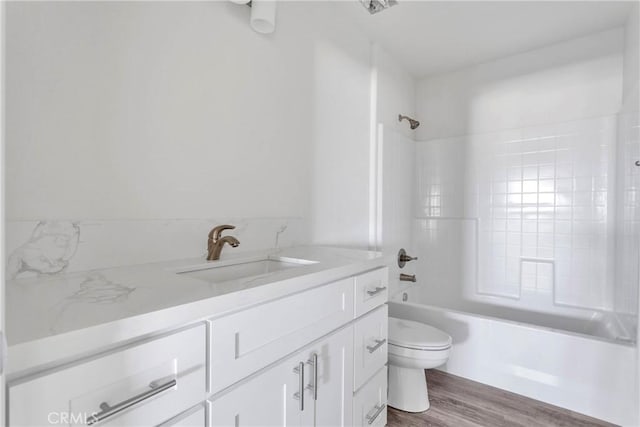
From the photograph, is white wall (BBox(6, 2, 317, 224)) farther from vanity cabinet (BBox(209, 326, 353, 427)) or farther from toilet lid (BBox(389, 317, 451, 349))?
toilet lid (BBox(389, 317, 451, 349))

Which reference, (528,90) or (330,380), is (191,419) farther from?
(528,90)

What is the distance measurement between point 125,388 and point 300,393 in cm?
53

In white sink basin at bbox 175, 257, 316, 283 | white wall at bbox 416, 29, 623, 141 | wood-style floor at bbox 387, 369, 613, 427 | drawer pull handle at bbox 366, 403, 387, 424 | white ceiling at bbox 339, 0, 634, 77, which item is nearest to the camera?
white sink basin at bbox 175, 257, 316, 283

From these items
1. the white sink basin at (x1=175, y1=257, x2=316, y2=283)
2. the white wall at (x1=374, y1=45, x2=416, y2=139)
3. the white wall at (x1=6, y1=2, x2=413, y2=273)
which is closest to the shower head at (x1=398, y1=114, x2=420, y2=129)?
the white wall at (x1=374, y1=45, x2=416, y2=139)

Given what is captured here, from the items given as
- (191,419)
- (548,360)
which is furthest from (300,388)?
(548,360)

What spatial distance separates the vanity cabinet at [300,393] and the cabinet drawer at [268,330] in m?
0.04

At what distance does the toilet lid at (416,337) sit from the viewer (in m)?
1.67

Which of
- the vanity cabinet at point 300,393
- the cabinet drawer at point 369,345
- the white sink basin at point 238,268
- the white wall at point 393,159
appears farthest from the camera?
the white wall at point 393,159

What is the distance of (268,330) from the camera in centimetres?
83

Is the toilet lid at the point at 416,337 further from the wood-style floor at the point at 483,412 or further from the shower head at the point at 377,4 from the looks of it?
the shower head at the point at 377,4

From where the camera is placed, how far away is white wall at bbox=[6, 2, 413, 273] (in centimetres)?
90

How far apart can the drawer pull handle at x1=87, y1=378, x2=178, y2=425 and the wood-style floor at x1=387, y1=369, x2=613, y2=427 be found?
145 cm

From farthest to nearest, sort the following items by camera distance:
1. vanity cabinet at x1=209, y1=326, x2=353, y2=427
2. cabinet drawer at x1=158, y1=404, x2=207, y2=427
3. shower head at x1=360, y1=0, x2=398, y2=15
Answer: shower head at x1=360, y1=0, x2=398, y2=15 → vanity cabinet at x1=209, y1=326, x2=353, y2=427 → cabinet drawer at x1=158, y1=404, x2=207, y2=427

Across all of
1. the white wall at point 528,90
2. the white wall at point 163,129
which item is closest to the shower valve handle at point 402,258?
the white wall at point 163,129
